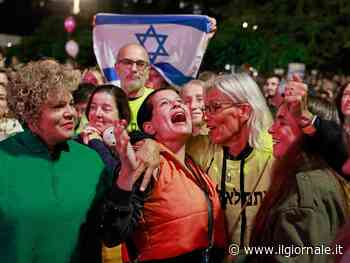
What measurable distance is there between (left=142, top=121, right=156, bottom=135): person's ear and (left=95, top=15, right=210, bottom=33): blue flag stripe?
127 inches

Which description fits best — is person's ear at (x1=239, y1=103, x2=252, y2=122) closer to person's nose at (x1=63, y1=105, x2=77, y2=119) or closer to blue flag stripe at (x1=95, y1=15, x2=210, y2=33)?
person's nose at (x1=63, y1=105, x2=77, y2=119)

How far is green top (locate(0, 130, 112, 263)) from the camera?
3707mm

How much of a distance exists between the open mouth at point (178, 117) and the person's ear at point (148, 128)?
0.13 m

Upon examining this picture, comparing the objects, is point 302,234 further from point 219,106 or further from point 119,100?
point 119,100

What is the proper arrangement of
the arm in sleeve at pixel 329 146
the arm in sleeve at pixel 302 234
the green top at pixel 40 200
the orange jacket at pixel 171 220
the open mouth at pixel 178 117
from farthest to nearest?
the open mouth at pixel 178 117, the orange jacket at pixel 171 220, the green top at pixel 40 200, the arm in sleeve at pixel 329 146, the arm in sleeve at pixel 302 234

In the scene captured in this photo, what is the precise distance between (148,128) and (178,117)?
0.60ft

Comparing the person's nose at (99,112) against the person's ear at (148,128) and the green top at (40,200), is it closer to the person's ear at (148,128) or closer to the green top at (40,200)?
the person's ear at (148,128)

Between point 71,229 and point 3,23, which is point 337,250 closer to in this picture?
point 71,229

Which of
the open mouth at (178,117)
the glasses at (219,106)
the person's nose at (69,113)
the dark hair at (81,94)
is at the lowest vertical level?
the dark hair at (81,94)

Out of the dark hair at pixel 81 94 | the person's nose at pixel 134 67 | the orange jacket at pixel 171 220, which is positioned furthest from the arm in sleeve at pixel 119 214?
the dark hair at pixel 81 94

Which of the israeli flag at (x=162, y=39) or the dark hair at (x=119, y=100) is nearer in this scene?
the dark hair at (x=119, y=100)

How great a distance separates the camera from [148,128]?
4289 mm

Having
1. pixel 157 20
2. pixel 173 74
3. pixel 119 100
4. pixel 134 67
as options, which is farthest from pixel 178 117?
pixel 157 20

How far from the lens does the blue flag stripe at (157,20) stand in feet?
24.3
